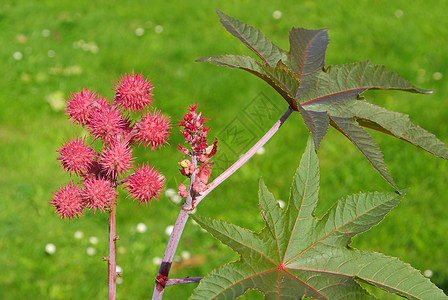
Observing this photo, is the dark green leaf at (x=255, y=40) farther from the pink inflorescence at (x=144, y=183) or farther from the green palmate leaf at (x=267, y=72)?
the pink inflorescence at (x=144, y=183)

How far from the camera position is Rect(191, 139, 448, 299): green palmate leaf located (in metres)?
1.28

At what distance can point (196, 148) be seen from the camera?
4.01 ft

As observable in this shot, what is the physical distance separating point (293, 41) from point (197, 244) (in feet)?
8.98

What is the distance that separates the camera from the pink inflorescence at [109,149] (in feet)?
4.12

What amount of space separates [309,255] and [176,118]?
2.66 m

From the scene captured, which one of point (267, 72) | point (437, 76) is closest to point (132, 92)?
point (267, 72)

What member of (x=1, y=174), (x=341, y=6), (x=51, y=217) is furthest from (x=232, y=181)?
(x=341, y=6)

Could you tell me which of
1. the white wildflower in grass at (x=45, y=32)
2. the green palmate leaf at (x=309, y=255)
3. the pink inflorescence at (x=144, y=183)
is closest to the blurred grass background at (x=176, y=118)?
the white wildflower in grass at (x=45, y=32)

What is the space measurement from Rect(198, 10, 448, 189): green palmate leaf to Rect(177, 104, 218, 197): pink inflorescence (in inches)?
9.2

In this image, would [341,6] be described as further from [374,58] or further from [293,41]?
[293,41]

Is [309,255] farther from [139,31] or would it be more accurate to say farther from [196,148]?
[139,31]

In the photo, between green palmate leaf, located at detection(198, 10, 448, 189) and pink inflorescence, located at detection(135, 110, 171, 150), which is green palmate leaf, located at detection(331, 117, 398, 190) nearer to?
green palmate leaf, located at detection(198, 10, 448, 189)

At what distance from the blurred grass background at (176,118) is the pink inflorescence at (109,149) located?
240 cm

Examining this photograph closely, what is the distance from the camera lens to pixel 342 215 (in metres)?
1.44
